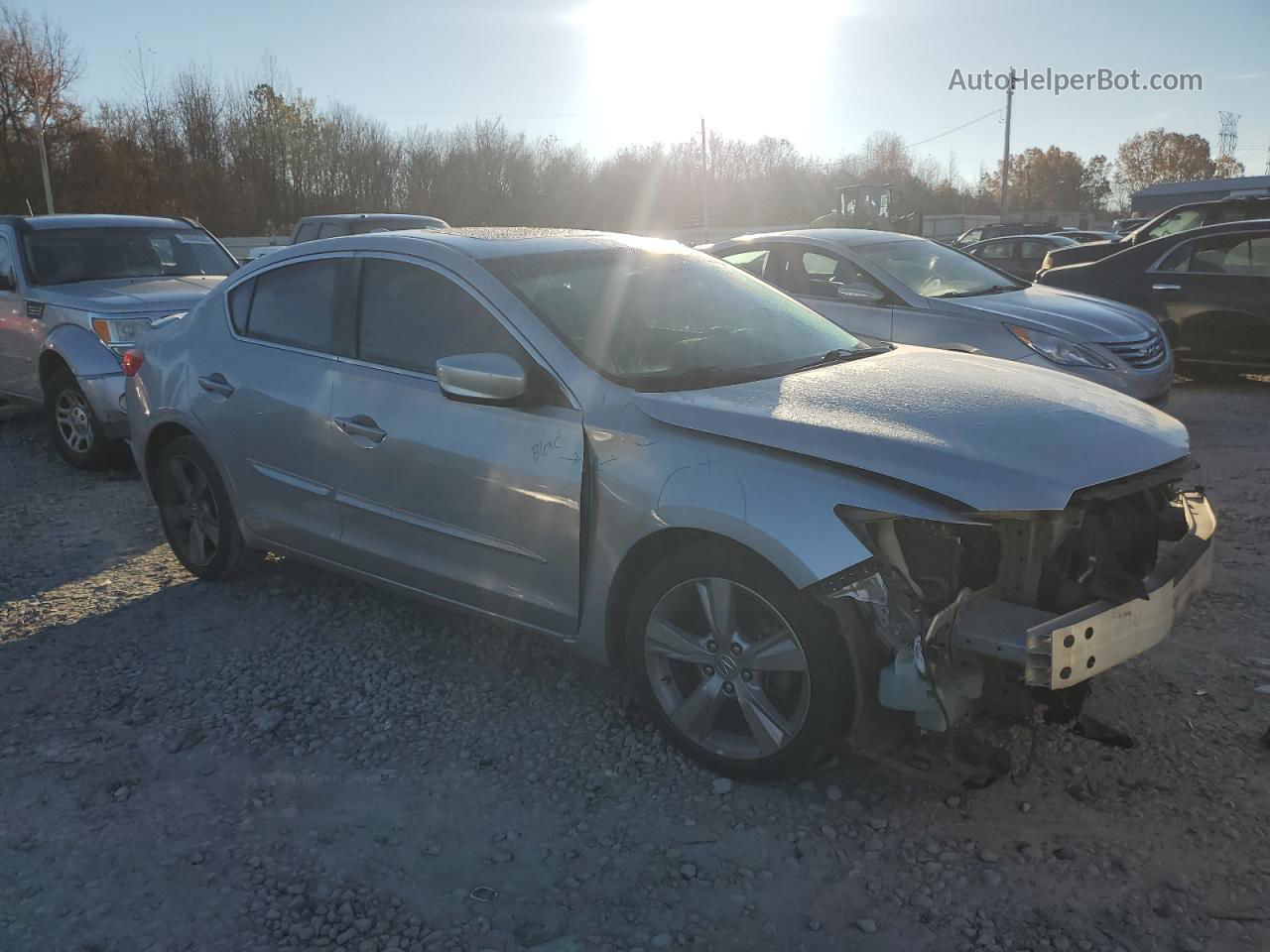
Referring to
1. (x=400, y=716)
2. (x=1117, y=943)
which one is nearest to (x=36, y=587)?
(x=400, y=716)

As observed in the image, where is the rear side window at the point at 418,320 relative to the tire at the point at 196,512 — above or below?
above

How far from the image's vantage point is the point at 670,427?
3.27 meters

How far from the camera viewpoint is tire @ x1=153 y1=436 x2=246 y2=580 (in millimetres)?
4969

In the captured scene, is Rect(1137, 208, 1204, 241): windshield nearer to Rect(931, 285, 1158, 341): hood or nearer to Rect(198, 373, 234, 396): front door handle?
Rect(931, 285, 1158, 341): hood

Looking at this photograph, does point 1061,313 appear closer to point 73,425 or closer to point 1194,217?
point 1194,217

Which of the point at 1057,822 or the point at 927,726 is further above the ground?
the point at 927,726

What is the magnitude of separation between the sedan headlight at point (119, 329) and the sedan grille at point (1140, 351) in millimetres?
6967

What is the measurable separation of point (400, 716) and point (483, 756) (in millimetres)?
464

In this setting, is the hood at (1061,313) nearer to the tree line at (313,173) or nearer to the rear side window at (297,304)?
the rear side window at (297,304)

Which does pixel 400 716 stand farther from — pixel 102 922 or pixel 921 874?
pixel 921 874

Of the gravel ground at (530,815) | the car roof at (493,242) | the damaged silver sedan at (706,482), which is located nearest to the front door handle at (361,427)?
the damaged silver sedan at (706,482)

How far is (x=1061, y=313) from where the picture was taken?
7.75m

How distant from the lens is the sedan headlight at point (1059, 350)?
7250 millimetres

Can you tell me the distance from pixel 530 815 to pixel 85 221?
7.63 m
